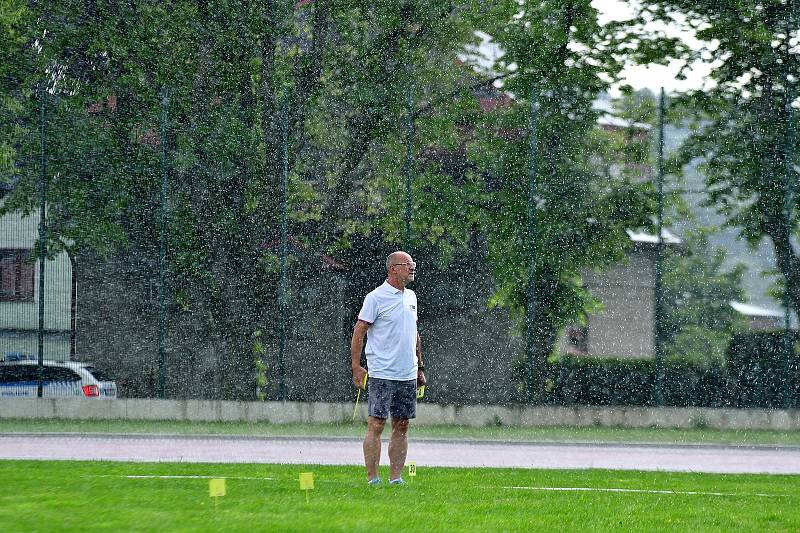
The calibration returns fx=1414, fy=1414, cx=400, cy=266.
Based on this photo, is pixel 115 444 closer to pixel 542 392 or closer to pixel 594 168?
pixel 542 392

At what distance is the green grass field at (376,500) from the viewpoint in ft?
28.5

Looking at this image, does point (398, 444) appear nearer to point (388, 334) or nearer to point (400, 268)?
point (388, 334)

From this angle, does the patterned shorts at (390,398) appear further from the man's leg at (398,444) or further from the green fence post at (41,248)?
the green fence post at (41,248)

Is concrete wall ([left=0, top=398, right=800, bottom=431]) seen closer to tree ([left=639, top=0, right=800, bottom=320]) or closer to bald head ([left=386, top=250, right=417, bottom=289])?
tree ([left=639, top=0, right=800, bottom=320])

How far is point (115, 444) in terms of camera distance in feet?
58.7

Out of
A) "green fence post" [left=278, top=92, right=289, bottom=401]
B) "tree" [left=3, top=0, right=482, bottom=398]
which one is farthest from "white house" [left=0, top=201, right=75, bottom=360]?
"green fence post" [left=278, top=92, right=289, bottom=401]

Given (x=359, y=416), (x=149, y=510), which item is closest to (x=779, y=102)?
(x=359, y=416)

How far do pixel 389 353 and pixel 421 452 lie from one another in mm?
6267

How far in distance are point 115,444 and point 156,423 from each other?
4387 millimetres

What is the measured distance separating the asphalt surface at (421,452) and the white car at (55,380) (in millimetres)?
3276

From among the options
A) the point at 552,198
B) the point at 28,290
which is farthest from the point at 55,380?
the point at 552,198

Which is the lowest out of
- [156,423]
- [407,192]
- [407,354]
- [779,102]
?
[156,423]

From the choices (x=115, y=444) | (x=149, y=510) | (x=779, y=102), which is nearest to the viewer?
(x=149, y=510)

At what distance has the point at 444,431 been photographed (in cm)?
2147
